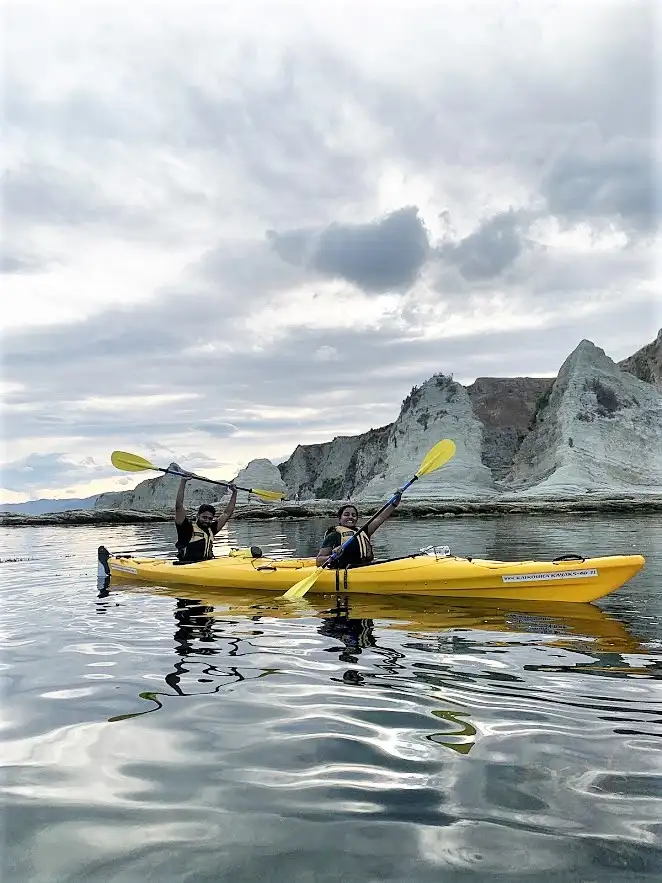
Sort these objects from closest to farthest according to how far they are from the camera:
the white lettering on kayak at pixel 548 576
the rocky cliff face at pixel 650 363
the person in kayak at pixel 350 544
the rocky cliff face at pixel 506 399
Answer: the white lettering on kayak at pixel 548 576, the person in kayak at pixel 350 544, the rocky cliff face at pixel 650 363, the rocky cliff face at pixel 506 399

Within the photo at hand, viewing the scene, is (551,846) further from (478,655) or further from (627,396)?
(627,396)

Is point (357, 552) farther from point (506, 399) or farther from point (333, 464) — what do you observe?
point (506, 399)

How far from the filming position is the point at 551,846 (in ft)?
8.04

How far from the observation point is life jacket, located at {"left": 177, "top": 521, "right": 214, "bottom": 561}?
1155 cm

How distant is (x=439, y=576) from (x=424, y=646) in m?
3.02

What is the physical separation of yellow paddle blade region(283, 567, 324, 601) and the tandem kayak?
1.03 feet

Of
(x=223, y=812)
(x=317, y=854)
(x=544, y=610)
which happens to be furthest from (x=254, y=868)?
(x=544, y=610)

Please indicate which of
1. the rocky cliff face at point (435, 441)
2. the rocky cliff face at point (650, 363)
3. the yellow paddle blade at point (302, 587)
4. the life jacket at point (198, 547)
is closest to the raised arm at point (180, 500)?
the life jacket at point (198, 547)

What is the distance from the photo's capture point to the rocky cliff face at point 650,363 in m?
56.9

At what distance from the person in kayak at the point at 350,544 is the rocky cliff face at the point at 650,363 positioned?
172 ft

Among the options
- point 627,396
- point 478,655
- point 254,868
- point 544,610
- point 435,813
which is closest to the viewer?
point 254,868

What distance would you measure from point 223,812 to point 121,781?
62 cm

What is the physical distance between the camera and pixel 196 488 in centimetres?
7656

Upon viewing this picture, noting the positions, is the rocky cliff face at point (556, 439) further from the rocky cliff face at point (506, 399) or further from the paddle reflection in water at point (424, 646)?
the paddle reflection in water at point (424, 646)
